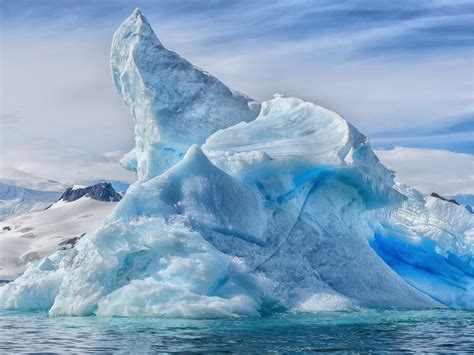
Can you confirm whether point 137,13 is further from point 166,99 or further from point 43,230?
point 43,230

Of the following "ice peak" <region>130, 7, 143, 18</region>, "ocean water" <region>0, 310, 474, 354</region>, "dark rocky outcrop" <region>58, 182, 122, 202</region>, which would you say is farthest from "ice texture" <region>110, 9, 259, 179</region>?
"dark rocky outcrop" <region>58, 182, 122, 202</region>

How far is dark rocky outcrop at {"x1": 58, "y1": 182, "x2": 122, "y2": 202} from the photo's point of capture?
460 feet

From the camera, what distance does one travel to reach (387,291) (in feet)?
76.9

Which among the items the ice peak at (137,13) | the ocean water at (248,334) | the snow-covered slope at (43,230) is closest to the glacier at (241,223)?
the ice peak at (137,13)

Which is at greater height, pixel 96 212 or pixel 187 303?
pixel 96 212

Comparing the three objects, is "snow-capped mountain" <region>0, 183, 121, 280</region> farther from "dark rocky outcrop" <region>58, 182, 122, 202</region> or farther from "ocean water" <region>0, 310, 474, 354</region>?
"ocean water" <region>0, 310, 474, 354</region>

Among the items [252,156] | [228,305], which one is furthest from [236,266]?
[252,156]

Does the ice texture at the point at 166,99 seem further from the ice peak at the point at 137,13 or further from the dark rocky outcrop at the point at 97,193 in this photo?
the dark rocky outcrop at the point at 97,193

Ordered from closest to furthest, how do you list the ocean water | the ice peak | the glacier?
1. the ocean water
2. the glacier
3. the ice peak

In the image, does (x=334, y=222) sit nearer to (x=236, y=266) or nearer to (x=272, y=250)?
(x=272, y=250)

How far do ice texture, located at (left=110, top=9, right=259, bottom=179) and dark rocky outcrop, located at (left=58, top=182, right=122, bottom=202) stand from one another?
Result: 114m

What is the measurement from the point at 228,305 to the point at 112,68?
12.6 meters

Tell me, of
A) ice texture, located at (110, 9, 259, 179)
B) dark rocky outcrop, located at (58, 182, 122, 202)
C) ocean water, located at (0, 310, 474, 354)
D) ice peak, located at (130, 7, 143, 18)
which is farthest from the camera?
dark rocky outcrop, located at (58, 182, 122, 202)

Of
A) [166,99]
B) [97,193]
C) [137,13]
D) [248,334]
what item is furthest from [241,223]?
[97,193]
